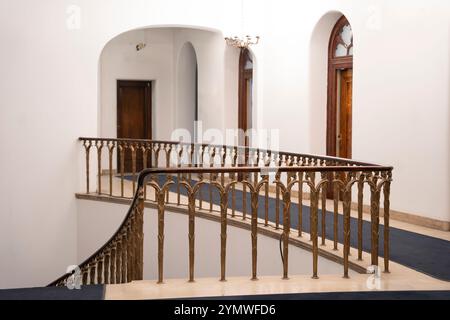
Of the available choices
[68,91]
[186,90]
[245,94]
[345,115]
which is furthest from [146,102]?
[345,115]

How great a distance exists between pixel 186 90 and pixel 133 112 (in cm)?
139

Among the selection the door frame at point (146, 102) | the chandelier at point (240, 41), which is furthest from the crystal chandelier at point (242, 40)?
the door frame at point (146, 102)

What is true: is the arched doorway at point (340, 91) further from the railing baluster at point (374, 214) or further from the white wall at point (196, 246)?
the railing baluster at point (374, 214)

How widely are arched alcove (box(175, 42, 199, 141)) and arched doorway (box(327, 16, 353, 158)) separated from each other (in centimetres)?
507

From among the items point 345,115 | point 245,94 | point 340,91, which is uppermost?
point 245,94

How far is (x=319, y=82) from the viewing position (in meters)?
10.9

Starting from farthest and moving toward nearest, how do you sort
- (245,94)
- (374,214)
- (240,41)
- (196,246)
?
(245,94), (240,41), (196,246), (374,214)

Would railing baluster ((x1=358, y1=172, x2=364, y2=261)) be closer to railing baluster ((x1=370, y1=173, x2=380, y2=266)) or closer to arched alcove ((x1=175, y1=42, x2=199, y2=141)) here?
railing baluster ((x1=370, y1=173, x2=380, y2=266))

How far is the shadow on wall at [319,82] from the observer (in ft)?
35.1

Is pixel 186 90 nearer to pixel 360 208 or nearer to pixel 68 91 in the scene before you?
pixel 68 91

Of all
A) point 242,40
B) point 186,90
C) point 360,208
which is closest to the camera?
point 360,208
